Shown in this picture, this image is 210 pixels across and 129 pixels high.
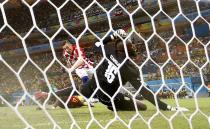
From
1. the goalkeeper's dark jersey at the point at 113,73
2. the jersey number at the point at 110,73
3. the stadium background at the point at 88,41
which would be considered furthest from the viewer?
the stadium background at the point at 88,41

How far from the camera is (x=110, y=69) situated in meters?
3.47

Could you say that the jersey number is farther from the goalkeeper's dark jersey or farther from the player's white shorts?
the player's white shorts

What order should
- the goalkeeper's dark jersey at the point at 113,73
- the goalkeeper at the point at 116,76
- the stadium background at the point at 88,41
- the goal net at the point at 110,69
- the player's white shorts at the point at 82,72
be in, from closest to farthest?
the goal net at the point at 110,69 < the goalkeeper at the point at 116,76 < the goalkeeper's dark jersey at the point at 113,73 < the player's white shorts at the point at 82,72 < the stadium background at the point at 88,41

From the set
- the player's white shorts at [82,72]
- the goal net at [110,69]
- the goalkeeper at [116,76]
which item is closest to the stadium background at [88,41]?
the goal net at [110,69]

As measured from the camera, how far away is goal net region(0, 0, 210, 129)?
146 cm

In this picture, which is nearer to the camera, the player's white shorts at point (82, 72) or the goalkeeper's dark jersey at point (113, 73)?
the goalkeeper's dark jersey at point (113, 73)

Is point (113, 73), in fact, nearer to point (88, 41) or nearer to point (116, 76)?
point (116, 76)

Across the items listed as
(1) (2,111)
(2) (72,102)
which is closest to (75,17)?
(2) (72,102)

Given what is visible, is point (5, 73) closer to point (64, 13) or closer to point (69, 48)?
point (64, 13)

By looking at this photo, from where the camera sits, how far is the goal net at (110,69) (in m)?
1.46

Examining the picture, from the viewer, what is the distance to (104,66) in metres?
3.55

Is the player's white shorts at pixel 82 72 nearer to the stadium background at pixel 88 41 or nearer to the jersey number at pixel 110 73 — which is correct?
the stadium background at pixel 88 41

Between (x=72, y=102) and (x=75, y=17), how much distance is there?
3.40 m

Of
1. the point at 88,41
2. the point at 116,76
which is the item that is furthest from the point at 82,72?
the point at 88,41
